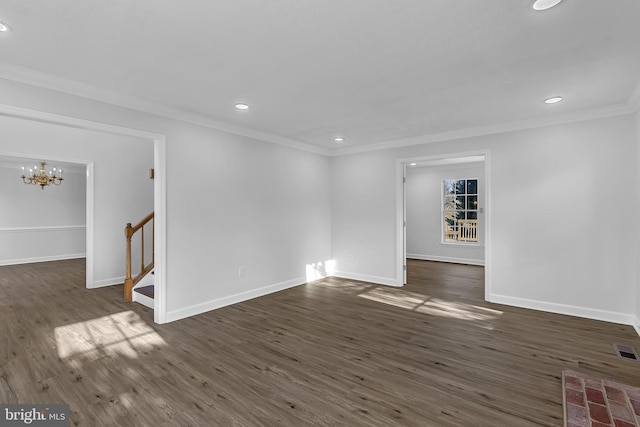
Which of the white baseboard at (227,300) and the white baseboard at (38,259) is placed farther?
the white baseboard at (38,259)

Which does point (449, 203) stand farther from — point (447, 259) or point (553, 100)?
point (553, 100)

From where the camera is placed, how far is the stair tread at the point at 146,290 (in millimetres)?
4394

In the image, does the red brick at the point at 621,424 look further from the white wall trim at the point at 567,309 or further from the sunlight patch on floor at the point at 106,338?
the sunlight patch on floor at the point at 106,338

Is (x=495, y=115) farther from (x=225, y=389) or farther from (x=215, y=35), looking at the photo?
(x=225, y=389)

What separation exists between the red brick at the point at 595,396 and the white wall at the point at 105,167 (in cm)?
665

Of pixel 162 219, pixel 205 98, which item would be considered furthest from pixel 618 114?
pixel 162 219

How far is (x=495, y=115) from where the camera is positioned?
3938 millimetres

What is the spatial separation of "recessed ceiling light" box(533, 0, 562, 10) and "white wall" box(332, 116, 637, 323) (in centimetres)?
276

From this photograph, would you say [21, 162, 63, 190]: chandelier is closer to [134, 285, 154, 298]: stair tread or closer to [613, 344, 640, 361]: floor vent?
[134, 285, 154, 298]: stair tread

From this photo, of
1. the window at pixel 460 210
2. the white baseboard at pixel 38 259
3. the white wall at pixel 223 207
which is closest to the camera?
the white wall at pixel 223 207

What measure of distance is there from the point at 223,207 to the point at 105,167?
10.1 ft

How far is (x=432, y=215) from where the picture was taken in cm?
834

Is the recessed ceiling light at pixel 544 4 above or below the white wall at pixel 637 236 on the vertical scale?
above

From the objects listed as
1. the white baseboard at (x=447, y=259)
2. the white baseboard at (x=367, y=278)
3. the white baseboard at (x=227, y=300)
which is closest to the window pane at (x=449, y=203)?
the white baseboard at (x=447, y=259)
